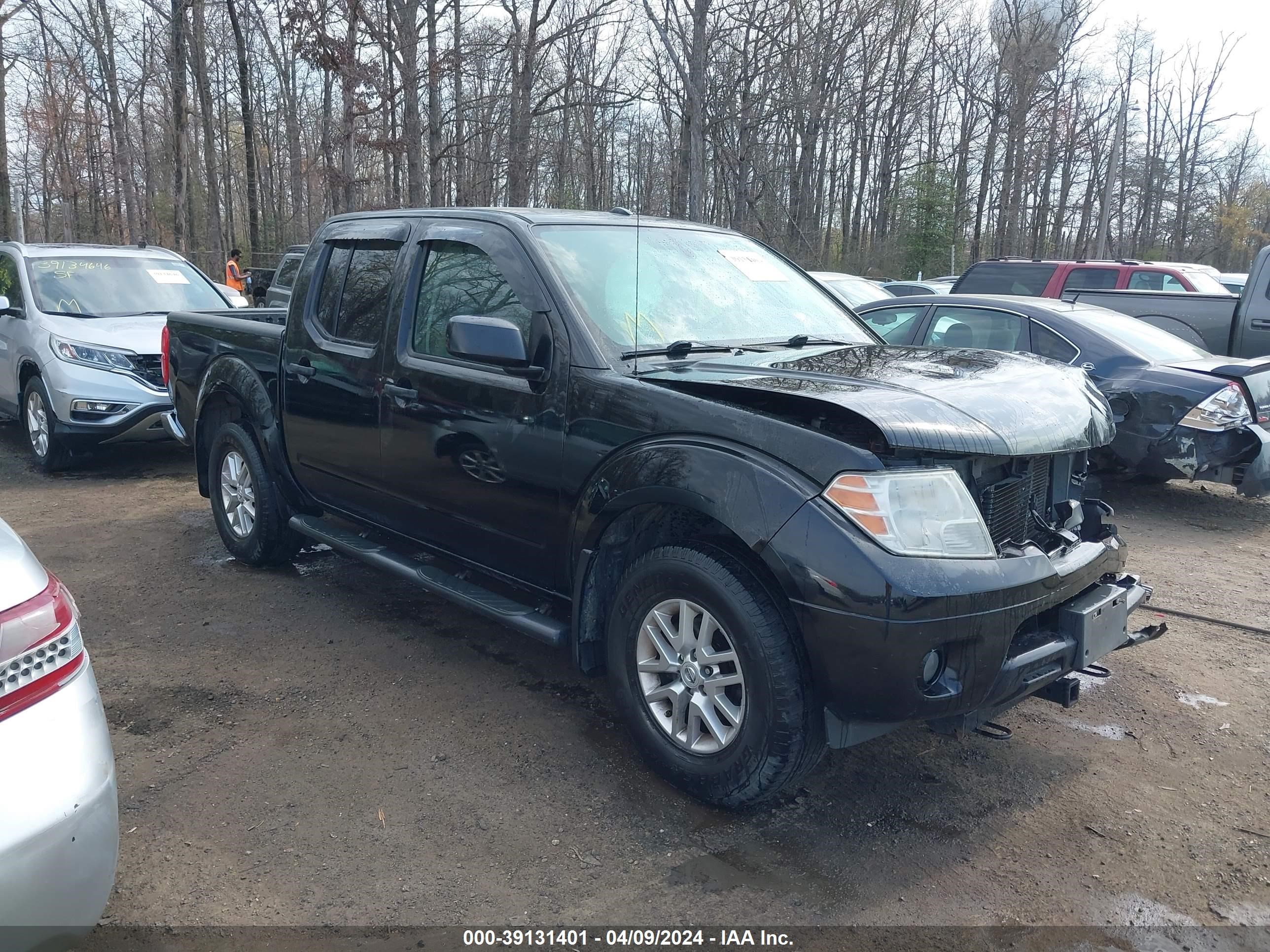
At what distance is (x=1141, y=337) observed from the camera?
758 centimetres

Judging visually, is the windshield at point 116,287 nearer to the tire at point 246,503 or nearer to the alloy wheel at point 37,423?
the alloy wheel at point 37,423

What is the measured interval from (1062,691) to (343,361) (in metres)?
3.40

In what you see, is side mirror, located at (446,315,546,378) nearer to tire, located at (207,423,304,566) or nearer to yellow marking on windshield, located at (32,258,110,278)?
tire, located at (207,423,304,566)

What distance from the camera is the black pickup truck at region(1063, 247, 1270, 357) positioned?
9289 millimetres

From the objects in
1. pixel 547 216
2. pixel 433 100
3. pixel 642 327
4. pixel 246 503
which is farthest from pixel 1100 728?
pixel 433 100

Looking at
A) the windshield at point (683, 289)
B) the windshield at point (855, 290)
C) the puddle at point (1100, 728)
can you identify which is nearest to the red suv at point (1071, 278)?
the windshield at point (855, 290)

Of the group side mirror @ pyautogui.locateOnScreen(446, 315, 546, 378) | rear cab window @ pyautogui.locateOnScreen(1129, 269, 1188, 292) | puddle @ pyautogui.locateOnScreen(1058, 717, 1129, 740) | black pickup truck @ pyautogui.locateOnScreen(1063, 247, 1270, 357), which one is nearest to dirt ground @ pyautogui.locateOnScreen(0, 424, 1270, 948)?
puddle @ pyautogui.locateOnScreen(1058, 717, 1129, 740)

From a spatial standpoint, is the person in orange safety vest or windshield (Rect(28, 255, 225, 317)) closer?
windshield (Rect(28, 255, 225, 317))

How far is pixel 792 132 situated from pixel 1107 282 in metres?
22.9

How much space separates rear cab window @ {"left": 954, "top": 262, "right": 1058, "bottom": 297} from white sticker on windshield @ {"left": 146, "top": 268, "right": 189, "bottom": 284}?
9.33 m

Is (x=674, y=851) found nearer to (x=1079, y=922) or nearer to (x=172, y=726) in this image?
(x=1079, y=922)

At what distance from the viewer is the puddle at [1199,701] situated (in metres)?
4.12

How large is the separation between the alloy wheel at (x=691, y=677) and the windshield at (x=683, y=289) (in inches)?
42.1

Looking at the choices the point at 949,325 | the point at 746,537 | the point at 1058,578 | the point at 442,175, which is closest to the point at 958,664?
the point at 1058,578
